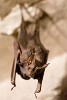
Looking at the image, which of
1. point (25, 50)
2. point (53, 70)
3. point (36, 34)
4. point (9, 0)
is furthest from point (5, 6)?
point (25, 50)

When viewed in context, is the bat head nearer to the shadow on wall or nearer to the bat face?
the bat face

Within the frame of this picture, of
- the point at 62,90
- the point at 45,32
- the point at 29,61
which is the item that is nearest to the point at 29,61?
the point at 29,61

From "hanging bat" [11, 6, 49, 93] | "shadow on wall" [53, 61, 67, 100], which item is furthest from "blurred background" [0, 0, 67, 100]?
"hanging bat" [11, 6, 49, 93]

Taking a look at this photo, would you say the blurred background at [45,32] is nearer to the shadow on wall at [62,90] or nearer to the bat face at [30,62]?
the shadow on wall at [62,90]

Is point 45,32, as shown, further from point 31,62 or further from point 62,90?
point 31,62

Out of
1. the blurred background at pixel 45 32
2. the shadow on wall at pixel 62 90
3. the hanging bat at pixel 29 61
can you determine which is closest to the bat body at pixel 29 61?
the hanging bat at pixel 29 61

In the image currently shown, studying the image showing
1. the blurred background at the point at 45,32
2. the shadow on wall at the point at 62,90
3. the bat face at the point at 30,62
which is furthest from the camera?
the blurred background at the point at 45,32

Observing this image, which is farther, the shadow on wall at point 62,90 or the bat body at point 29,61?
the shadow on wall at point 62,90
